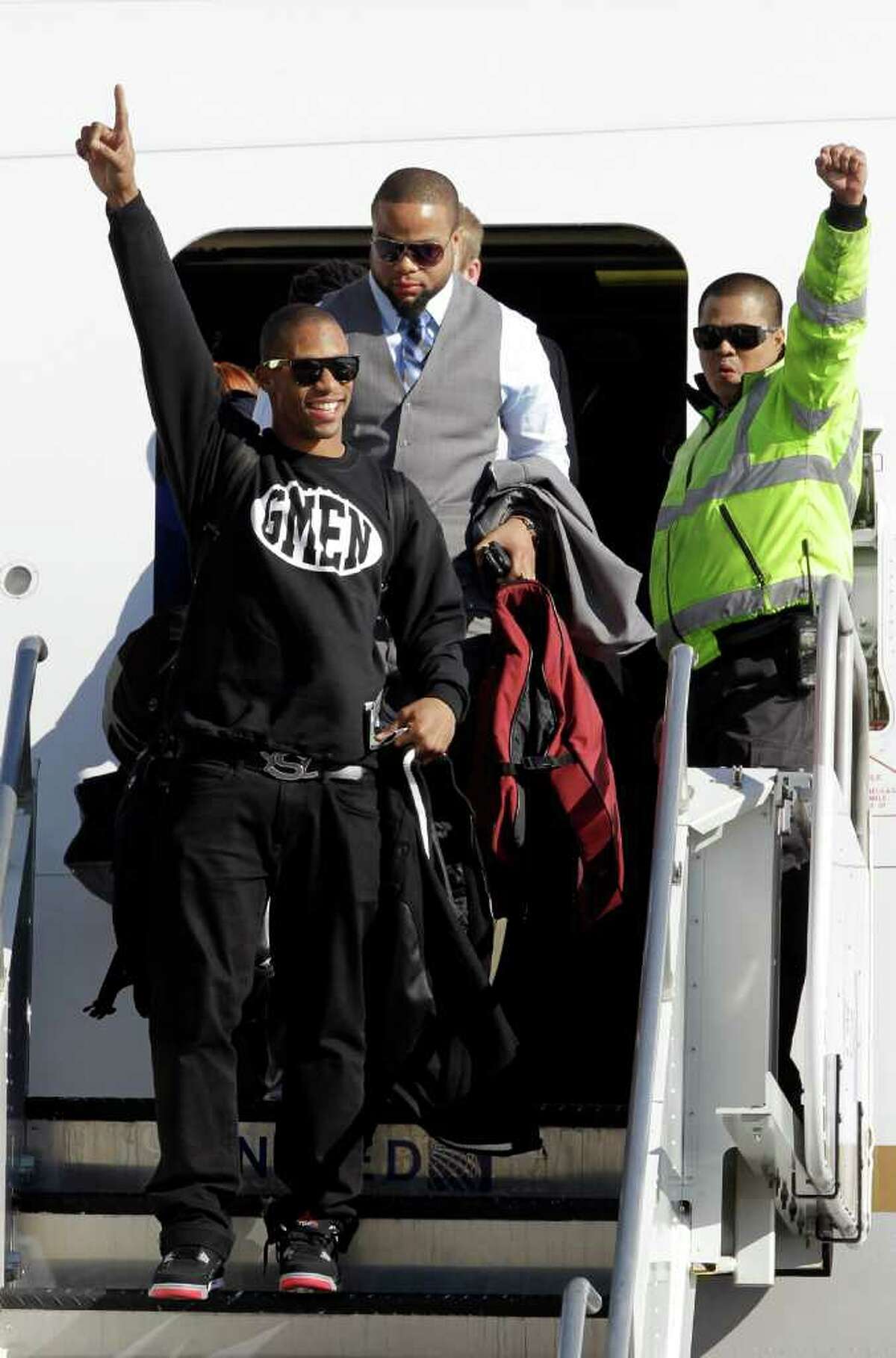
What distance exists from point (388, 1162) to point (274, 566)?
4.33ft

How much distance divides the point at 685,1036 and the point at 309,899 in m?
0.76

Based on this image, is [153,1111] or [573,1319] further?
[153,1111]

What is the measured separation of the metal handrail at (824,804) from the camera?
4355 mm

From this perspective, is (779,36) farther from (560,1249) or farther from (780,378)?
(560,1249)

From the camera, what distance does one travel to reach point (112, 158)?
4629 millimetres

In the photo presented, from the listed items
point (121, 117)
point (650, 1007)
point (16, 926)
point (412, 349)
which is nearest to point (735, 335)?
point (412, 349)

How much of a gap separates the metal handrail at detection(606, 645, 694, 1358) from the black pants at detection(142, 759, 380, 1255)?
1.86 feet

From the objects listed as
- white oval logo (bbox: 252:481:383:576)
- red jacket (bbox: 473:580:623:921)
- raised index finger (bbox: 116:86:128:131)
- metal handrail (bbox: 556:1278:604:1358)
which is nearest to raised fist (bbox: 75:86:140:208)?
raised index finger (bbox: 116:86:128:131)

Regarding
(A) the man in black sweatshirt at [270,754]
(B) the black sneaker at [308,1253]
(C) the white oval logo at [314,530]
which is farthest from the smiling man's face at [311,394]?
(B) the black sneaker at [308,1253]

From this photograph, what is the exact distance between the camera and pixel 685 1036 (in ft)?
15.5

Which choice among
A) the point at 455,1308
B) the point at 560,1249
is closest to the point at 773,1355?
Answer: the point at 560,1249

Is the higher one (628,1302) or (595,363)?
(595,363)

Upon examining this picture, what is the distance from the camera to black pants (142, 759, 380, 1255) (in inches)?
177

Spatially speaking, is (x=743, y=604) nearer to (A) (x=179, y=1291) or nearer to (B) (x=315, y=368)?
(B) (x=315, y=368)
